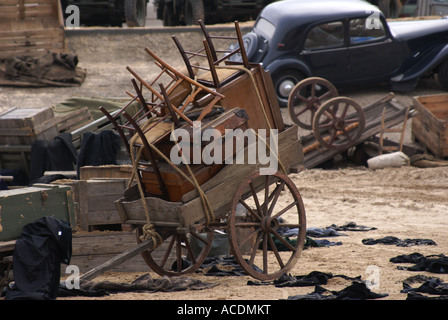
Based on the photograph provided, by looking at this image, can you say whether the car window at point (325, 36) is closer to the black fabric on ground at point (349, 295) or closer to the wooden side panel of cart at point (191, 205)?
the wooden side panel of cart at point (191, 205)

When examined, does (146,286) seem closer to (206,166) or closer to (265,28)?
(206,166)

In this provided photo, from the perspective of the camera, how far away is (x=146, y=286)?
6621mm

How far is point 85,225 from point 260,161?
7.05 ft

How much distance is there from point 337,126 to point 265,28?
142 inches

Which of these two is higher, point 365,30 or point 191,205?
point 365,30

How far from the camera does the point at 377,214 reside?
10.2m

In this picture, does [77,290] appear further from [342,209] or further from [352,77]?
[352,77]

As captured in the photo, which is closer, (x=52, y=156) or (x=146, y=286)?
(x=146, y=286)

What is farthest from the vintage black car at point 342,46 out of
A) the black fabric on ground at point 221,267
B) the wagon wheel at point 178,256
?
the wagon wheel at point 178,256

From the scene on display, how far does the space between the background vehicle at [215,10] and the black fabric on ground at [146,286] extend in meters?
13.3

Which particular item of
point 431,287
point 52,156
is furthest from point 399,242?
point 52,156

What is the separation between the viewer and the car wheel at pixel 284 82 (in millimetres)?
14383

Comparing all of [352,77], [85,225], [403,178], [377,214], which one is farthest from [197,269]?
[352,77]

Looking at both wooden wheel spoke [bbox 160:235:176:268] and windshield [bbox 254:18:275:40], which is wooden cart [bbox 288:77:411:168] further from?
wooden wheel spoke [bbox 160:235:176:268]
